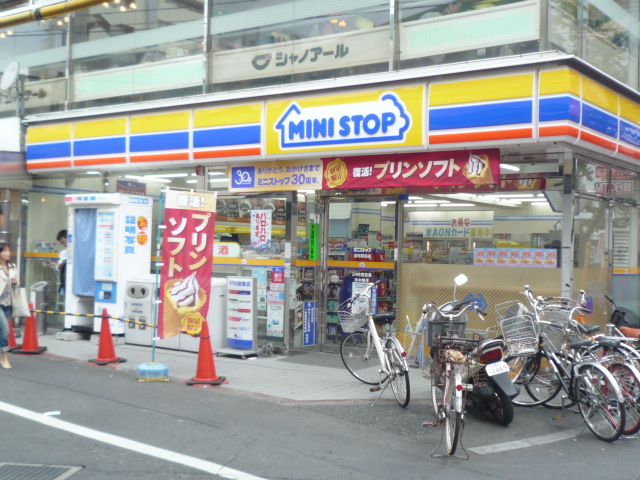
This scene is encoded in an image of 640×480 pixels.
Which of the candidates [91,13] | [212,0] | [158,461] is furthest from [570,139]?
[91,13]

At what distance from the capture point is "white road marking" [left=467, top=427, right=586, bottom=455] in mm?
6602

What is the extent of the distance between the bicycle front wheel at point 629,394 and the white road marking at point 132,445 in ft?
12.7

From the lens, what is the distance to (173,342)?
12.0 metres

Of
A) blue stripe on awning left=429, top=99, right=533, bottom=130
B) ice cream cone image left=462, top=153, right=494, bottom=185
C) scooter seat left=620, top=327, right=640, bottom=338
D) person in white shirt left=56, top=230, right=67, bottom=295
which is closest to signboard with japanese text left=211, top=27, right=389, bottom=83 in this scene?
blue stripe on awning left=429, top=99, right=533, bottom=130

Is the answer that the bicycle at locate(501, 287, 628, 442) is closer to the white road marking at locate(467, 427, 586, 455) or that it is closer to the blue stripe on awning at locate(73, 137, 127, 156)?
the white road marking at locate(467, 427, 586, 455)

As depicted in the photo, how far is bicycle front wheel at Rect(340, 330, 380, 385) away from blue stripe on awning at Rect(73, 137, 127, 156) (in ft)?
20.5

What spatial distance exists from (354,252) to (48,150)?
23.5ft

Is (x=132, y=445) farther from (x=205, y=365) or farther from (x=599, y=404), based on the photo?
(x=599, y=404)

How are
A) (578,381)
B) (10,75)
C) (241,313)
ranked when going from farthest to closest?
(10,75) < (241,313) < (578,381)

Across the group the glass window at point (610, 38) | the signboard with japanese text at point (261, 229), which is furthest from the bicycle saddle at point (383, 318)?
the glass window at point (610, 38)

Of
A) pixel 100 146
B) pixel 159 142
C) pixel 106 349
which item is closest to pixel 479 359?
pixel 106 349

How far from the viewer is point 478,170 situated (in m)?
9.65

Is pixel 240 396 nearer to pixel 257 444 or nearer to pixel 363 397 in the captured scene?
pixel 363 397

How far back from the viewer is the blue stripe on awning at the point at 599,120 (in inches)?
353
